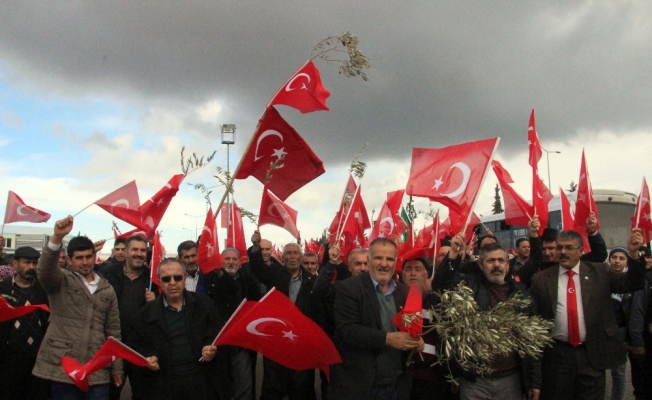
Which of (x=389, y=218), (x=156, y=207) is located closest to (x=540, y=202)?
(x=389, y=218)

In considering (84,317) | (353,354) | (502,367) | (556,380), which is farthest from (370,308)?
(84,317)

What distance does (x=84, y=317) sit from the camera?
16.4 feet

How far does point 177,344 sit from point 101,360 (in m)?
0.61

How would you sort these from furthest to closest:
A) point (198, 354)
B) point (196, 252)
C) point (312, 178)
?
point (312, 178), point (196, 252), point (198, 354)

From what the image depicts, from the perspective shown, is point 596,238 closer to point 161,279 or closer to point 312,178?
point 312,178

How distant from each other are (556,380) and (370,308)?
6.36 feet

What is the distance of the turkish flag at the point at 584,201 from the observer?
22.2ft

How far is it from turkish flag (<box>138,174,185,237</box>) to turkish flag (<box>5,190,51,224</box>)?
421 cm

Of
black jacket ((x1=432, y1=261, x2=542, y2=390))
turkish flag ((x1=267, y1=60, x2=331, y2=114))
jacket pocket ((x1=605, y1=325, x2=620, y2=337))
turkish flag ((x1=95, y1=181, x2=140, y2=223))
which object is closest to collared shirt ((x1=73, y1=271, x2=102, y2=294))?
turkish flag ((x1=95, y1=181, x2=140, y2=223))

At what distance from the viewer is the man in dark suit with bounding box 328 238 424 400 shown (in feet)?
14.2

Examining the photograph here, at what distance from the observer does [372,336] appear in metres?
4.23

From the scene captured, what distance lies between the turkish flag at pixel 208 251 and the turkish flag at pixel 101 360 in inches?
79.0

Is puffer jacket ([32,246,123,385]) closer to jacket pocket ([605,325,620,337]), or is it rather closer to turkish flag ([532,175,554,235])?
jacket pocket ([605,325,620,337])

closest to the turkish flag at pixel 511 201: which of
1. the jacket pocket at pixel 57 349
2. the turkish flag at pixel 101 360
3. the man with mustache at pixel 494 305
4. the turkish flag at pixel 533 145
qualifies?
the turkish flag at pixel 533 145
